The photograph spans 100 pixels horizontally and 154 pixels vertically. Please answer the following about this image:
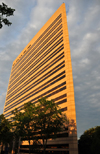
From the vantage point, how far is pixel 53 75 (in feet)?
179

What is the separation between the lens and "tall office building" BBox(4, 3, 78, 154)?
41188 millimetres

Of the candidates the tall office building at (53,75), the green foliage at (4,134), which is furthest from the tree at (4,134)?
the tall office building at (53,75)

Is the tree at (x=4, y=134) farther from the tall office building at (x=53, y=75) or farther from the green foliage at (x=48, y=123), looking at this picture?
the green foliage at (x=48, y=123)

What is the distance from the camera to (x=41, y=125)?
2973cm

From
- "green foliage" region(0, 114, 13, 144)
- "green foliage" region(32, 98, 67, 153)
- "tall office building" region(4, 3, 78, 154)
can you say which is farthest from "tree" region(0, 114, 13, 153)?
"green foliage" region(32, 98, 67, 153)

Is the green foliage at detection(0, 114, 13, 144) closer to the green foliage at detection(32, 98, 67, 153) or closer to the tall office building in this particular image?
the tall office building

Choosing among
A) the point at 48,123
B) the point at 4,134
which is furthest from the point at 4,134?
the point at 48,123

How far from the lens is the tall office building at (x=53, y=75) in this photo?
41188 mm

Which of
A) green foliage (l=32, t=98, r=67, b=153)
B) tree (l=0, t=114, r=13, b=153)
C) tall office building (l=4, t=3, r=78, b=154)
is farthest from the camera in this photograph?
tree (l=0, t=114, r=13, b=153)

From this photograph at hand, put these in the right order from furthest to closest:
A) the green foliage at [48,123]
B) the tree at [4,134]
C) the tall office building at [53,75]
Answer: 1. the tree at [4,134]
2. the tall office building at [53,75]
3. the green foliage at [48,123]

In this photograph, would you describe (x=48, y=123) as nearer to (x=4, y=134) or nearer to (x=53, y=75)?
(x=4, y=134)

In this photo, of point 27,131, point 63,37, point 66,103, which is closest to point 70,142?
point 66,103

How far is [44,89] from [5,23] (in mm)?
47236

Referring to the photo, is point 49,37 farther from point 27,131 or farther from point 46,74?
point 27,131
